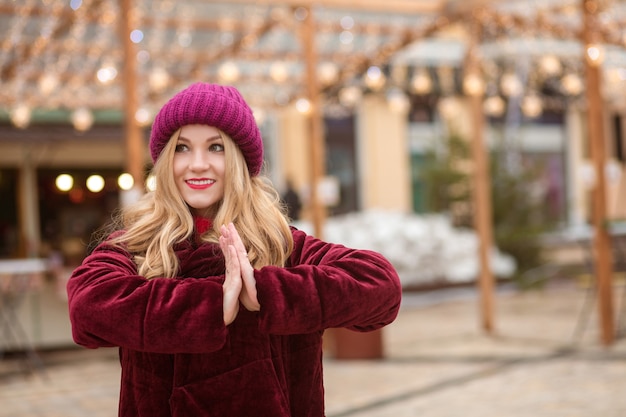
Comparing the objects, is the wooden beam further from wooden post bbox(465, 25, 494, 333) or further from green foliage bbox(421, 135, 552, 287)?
green foliage bbox(421, 135, 552, 287)

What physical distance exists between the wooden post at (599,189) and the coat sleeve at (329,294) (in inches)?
233

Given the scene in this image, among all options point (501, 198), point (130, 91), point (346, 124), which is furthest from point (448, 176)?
point (130, 91)

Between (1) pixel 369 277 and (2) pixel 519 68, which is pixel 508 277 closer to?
(2) pixel 519 68

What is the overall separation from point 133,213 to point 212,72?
12024mm

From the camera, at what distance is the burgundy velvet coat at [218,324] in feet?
5.03

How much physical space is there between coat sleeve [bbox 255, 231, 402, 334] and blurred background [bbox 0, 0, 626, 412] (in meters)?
1.12

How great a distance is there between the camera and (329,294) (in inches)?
62.1

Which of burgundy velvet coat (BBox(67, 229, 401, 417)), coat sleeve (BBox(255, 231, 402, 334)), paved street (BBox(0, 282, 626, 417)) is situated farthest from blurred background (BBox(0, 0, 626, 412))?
coat sleeve (BBox(255, 231, 402, 334))

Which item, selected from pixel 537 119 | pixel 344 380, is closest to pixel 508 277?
pixel 344 380

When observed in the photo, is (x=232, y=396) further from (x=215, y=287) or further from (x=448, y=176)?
(x=448, y=176)

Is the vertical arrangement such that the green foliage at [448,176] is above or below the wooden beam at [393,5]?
below

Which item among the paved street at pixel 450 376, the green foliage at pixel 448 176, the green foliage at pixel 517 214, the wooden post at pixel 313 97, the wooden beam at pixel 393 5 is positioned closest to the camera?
the paved street at pixel 450 376

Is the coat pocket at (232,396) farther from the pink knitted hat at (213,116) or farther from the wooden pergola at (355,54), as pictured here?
the wooden pergola at (355,54)

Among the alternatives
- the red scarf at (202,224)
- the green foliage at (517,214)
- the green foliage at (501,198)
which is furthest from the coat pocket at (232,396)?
the green foliage at (517,214)
